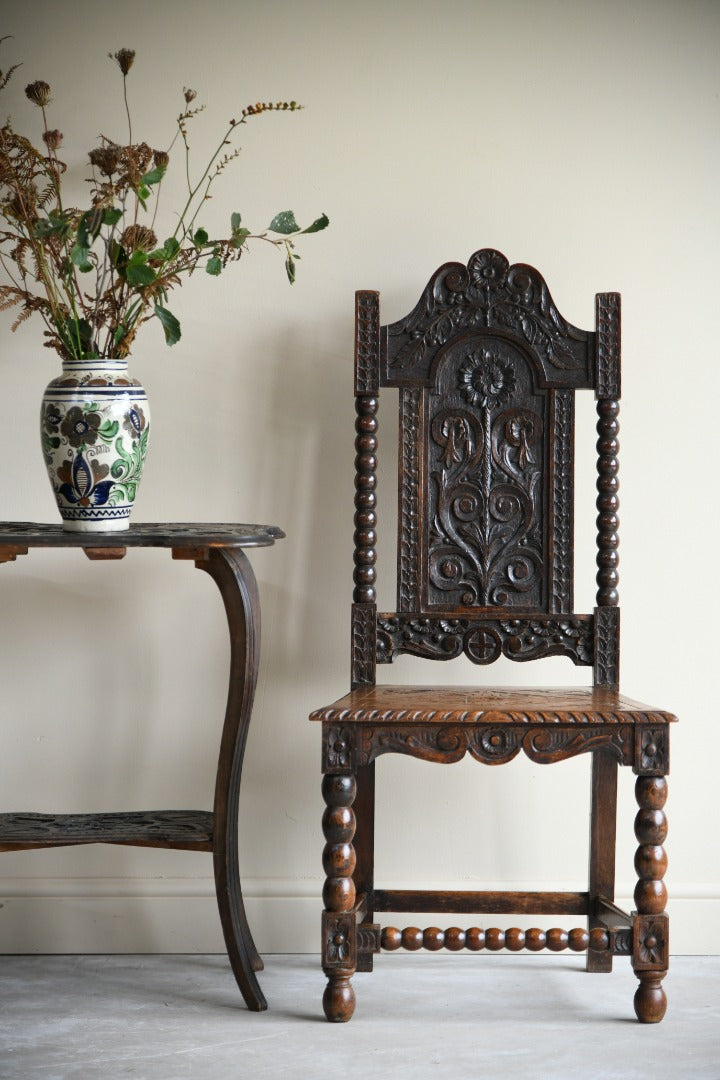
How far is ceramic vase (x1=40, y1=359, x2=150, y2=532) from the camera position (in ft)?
6.81

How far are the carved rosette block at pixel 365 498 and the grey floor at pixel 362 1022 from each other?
82cm

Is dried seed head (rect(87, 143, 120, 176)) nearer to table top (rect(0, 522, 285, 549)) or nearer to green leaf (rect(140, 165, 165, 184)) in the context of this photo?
green leaf (rect(140, 165, 165, 184))

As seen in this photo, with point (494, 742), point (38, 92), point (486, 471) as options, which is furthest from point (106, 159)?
point (494, 742)

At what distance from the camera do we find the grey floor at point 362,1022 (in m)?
1.91

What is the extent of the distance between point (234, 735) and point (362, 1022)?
1.95 feet

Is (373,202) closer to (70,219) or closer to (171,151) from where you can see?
(171,151)

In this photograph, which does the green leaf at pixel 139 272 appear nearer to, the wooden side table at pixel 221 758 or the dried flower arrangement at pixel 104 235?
the dried flower arrangement at pixel 104 235

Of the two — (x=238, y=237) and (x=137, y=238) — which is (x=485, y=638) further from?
(x=137, y=238)

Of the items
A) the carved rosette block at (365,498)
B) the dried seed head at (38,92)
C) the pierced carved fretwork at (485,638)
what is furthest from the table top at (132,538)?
the dried seed head at (38,92)

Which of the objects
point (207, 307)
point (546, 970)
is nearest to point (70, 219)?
point (207, 307)

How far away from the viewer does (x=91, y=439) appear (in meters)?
2.08

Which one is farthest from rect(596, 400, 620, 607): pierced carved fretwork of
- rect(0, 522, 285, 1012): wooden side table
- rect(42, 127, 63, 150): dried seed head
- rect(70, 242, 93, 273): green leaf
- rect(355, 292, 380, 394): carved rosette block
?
rect(42, 127, 63, 150): dried seed head

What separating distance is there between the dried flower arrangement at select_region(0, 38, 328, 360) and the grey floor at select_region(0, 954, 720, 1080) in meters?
1.27

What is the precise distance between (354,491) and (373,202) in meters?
0.66
